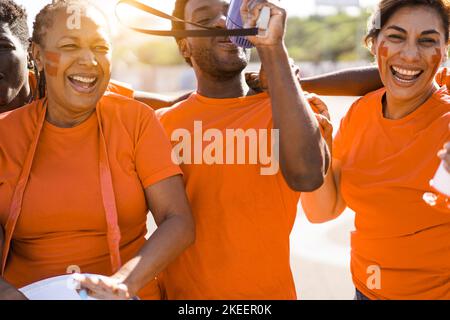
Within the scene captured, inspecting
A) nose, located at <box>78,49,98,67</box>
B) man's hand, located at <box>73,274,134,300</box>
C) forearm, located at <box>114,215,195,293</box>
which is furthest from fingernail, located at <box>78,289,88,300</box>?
nose, located at <box>78,49,98,67</box>

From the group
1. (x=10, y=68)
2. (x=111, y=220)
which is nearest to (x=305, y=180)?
(x=111, y=220)

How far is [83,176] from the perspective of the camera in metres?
2.68

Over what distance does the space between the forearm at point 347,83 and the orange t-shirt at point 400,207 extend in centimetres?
40

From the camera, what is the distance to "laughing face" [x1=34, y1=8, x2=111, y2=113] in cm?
277

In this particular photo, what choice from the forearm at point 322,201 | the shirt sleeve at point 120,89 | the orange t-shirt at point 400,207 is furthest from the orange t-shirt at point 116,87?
the orange t-shirt at point 400,207

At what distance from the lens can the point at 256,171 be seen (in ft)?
9.63

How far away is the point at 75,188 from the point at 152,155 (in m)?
0.32

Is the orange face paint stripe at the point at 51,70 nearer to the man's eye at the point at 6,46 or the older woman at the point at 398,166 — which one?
the man's eye at the point at 6,46

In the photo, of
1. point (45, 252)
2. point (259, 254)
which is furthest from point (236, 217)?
point (45, 252)

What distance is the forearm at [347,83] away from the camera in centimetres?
353

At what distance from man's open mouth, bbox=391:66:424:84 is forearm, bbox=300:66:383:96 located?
0.45m

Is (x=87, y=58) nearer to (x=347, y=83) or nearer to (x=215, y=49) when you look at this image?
(x=215, y=49)

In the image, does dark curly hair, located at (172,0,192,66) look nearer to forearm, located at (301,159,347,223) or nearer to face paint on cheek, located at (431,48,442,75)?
forearm, located at (301,159,347,223)
